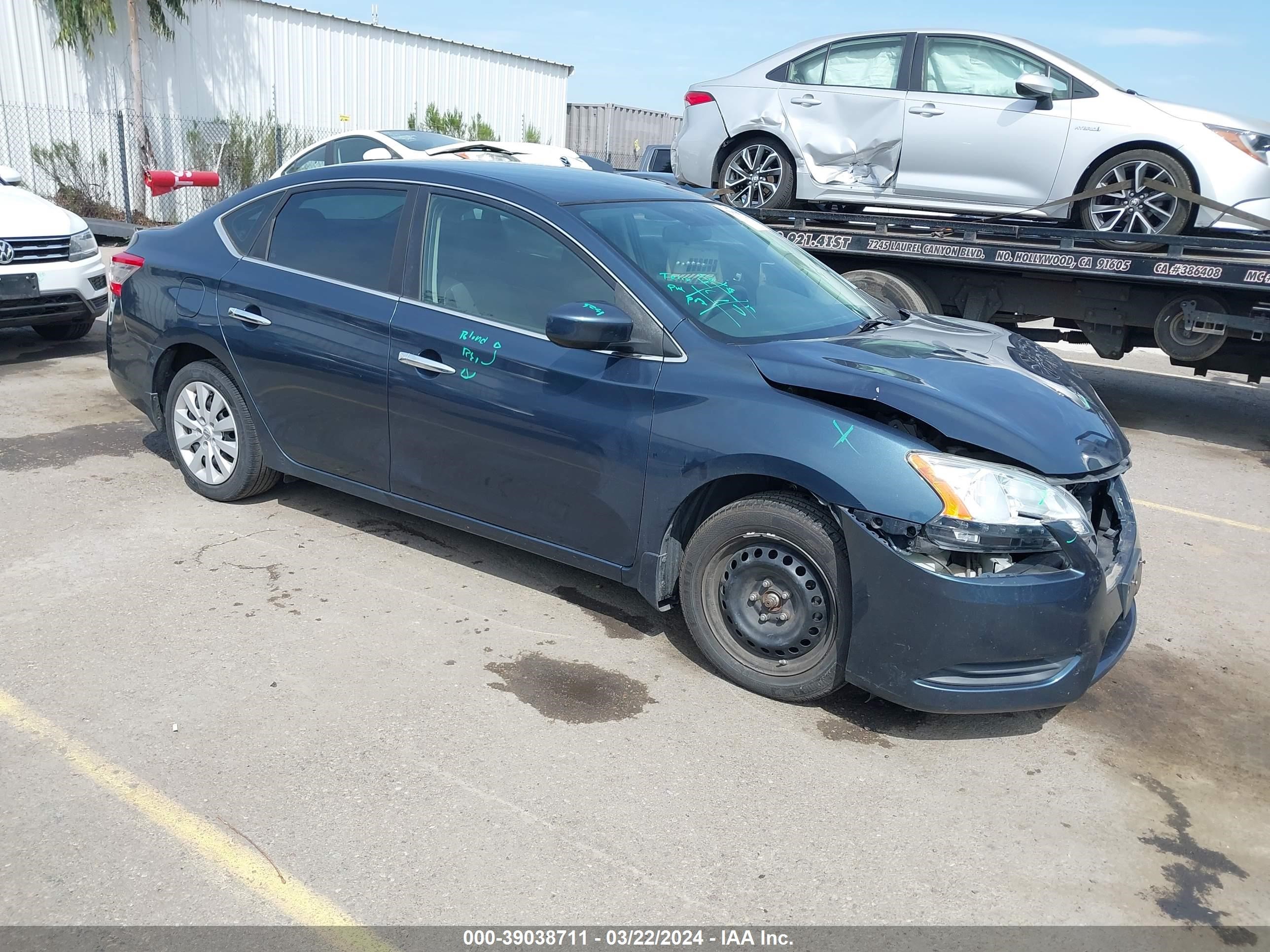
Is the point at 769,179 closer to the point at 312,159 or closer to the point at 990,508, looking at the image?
the point at 312,159

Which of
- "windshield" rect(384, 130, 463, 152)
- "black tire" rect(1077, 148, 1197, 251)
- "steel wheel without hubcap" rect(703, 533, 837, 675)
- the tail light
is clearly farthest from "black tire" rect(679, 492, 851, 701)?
"windshield" rect(384, 130, 463, 152)

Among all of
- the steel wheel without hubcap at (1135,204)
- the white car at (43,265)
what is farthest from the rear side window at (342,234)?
the steel wheel without hubcap at (1135,204)

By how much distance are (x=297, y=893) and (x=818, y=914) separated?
134 cm

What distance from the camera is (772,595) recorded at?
368cm

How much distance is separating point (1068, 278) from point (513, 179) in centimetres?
511

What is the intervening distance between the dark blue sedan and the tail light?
8.0 inches

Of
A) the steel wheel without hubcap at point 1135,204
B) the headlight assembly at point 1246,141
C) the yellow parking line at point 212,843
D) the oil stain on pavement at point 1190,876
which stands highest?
the headlight assembly at point 1246,141

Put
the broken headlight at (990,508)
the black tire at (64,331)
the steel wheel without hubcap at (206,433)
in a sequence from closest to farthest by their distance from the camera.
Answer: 1. the broken headlight at (990,508)
2. the steel wheel without hubcap at (206,433)
3. the black tire at (64,331)

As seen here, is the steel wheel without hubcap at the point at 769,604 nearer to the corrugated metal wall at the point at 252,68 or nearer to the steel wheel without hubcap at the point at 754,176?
the steel wheel without hubcap at the point at 754,176

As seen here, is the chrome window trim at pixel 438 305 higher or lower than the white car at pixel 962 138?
lower

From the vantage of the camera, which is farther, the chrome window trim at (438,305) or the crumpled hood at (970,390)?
the chrome window trim at (438,305)

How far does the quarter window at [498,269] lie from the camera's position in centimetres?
407

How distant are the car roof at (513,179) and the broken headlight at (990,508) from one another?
1.88 metres

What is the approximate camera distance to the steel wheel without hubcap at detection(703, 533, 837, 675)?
3.60 meters
